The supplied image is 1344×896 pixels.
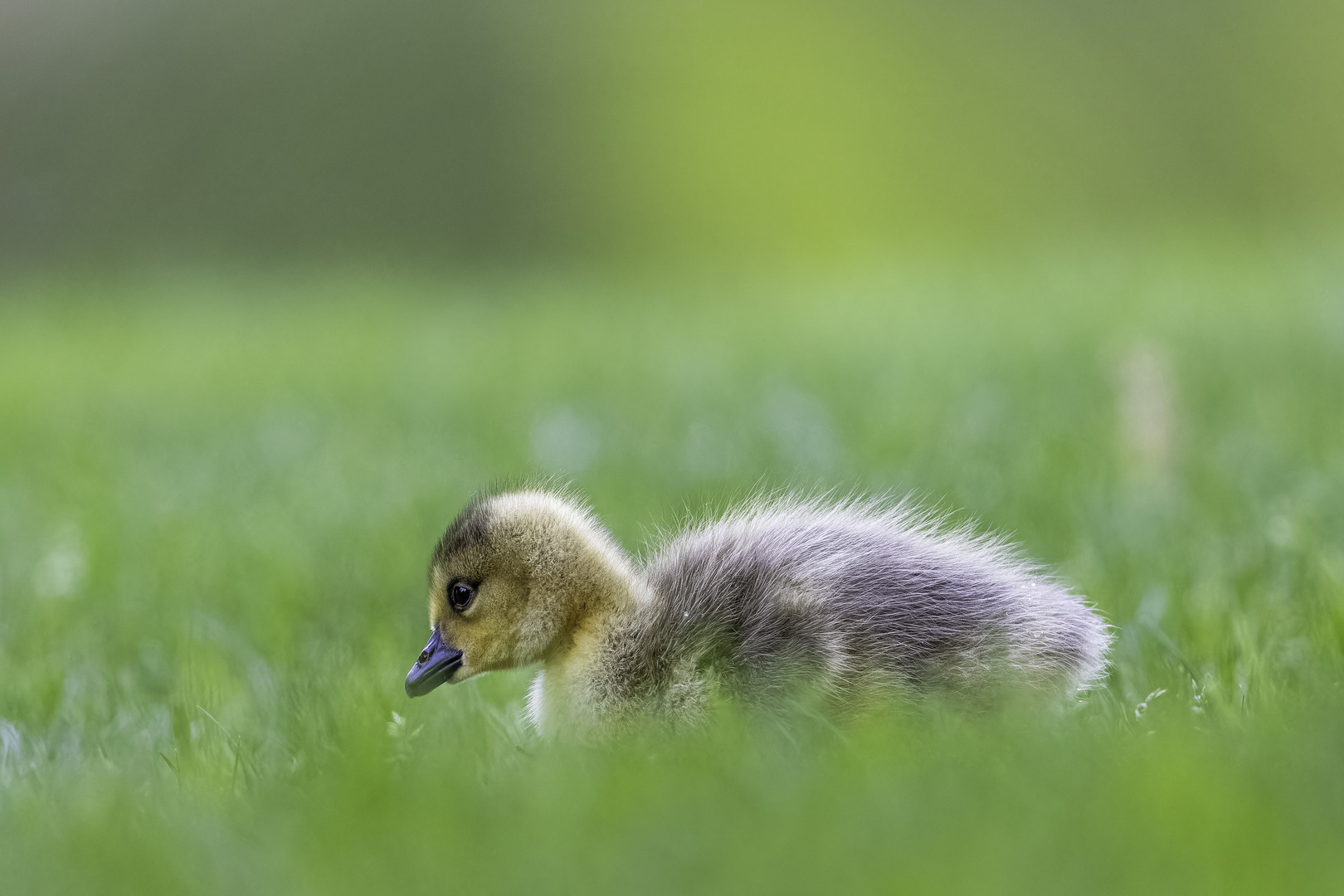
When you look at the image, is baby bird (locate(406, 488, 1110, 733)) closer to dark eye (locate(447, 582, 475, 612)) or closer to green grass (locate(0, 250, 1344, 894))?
A: dark eye (locate(447, 582, 475, 612))

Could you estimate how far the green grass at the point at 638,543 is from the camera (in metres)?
1.63

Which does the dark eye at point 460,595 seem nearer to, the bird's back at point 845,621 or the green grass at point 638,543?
the green grass at point 638,543

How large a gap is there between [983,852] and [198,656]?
2.71 metres

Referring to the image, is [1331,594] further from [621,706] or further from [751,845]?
[751,845]

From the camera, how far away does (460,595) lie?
2.77m

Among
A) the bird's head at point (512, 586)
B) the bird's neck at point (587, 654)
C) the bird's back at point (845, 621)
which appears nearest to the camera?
the bird's back at point (845, 621)

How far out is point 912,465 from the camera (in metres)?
5.55

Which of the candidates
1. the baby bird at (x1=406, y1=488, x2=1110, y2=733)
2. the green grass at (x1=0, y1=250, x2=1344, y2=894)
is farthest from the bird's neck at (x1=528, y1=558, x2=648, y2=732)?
the green grass at (x1=0, y1=250, x2=1344, y2=894)

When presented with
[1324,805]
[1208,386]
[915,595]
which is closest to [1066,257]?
[1208,386]

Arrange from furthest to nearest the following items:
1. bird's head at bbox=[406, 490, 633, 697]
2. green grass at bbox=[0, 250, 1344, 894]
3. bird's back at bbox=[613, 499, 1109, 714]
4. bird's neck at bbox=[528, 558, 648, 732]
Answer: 1. bird's head at bbox=[406, 490, 633, 697]
2. bird's neck at bbox=[528, 558, 648, 732]
3. bird's back at bbox=[613, 499, 1109, 714]
4. green grass at bbox=[0, 250, 1344, 894]

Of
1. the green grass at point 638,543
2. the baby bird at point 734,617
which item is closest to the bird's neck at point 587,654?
the baby bird at point 734,617

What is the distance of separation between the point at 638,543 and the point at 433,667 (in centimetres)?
122

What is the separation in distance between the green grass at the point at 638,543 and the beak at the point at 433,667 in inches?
4.9

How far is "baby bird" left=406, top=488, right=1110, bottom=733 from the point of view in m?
2.44
